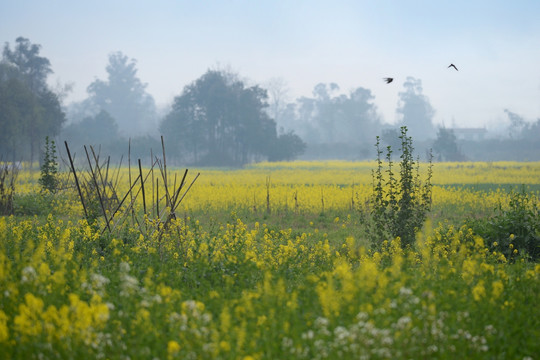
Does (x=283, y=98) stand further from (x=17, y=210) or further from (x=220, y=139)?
(x=17, y=210)

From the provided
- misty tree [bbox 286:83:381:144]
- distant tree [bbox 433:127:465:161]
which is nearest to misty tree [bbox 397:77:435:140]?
misty tree [bbox 286:83:381:144]

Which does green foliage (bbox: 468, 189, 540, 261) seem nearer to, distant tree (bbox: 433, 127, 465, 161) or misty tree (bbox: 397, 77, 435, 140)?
distant tree (bbox: 433, 127, 465, 161)

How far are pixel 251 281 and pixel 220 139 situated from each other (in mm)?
56462

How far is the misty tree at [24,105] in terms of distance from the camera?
41.6 m

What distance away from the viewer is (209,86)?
6362 cm

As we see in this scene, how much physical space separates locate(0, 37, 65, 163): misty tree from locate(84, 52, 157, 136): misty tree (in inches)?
1680

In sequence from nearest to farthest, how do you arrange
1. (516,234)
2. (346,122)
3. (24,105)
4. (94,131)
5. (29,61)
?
(516,234) → (24,105) → (29,61) → (94,131) → (346,122)

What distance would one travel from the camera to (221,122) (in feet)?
204

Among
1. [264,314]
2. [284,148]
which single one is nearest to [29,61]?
[284,148]

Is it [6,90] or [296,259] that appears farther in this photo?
[6,90]

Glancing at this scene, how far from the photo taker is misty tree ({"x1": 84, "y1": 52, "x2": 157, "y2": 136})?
105 meters

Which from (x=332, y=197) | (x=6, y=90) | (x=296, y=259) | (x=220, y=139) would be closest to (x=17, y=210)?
(x=332, y=197)

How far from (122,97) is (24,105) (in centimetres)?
6723

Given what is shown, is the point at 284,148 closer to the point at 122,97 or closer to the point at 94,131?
the point at 94,131
